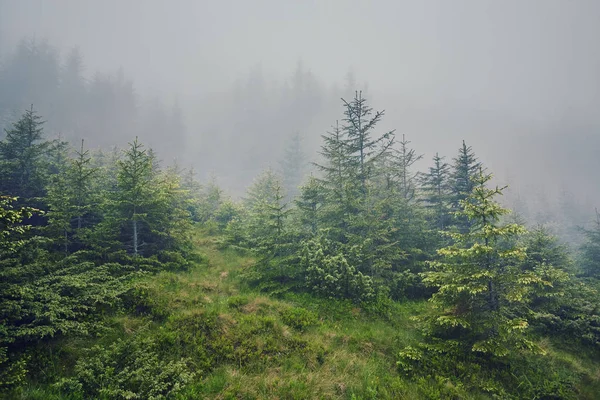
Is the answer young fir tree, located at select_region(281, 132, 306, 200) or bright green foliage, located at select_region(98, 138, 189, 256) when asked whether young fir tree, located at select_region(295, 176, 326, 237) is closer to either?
bright green foliage, located at select_region(98, 138, 189, 256)

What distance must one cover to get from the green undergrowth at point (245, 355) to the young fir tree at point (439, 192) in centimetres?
969

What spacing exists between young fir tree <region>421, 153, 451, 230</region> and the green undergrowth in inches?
382

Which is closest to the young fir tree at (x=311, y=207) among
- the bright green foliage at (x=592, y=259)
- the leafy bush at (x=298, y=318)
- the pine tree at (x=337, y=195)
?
the pine tree at (x=337, y=195)

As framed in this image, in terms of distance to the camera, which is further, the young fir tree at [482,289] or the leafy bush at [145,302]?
the leafy bush at [145,302]

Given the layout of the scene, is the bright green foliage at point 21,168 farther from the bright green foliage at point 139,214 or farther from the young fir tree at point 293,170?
the young fir tree at point 293,170

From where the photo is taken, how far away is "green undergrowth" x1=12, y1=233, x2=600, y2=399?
19.3 feet

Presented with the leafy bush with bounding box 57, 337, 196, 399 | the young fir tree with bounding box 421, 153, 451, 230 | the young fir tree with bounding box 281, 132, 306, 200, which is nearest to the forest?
the leafy bush with bounding box 57, 337, 196, 399

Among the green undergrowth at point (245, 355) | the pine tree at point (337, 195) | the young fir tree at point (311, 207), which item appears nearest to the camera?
the green undergrowth at point (245, 355)

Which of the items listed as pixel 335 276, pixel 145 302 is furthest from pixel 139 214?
pixel 335 276

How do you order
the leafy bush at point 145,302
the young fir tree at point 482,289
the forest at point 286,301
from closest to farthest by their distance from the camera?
the forest at point 286,301
the young fir tree at point 482,289
the leafy bush at point 145,302

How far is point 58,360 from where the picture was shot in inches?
240

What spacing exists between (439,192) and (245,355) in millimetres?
17464

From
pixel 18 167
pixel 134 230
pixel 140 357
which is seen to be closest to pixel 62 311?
pixel 140 357

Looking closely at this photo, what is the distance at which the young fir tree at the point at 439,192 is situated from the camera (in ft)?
60.2
